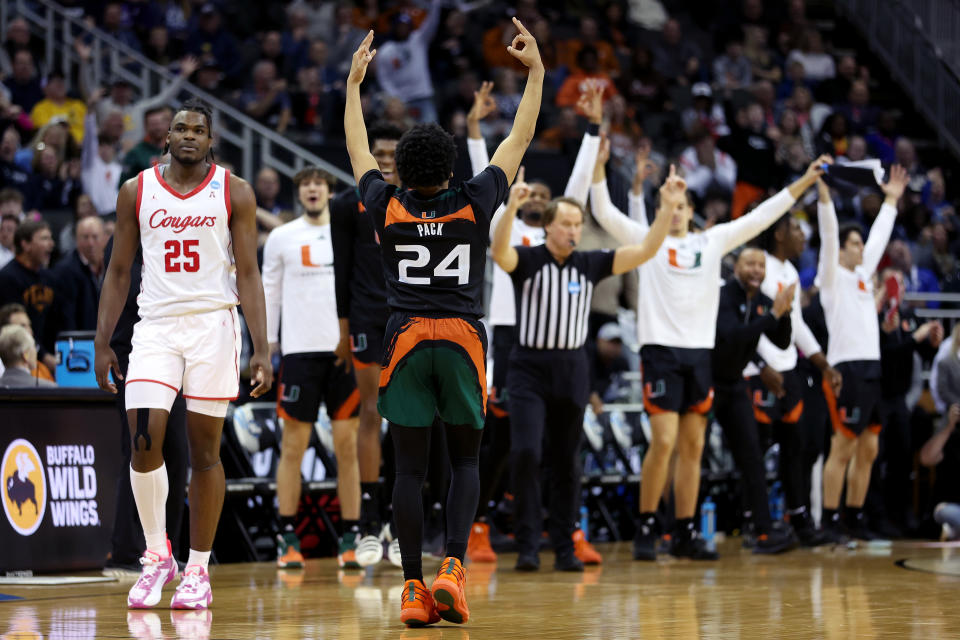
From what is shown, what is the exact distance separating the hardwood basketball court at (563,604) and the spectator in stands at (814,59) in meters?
11.9

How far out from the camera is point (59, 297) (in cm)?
980

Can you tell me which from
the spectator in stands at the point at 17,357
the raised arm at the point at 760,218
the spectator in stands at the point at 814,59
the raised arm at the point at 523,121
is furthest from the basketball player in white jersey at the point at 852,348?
the spectator in stands at the point at 814,59

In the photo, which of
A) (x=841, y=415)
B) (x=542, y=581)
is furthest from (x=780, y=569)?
(x=841, y=415)

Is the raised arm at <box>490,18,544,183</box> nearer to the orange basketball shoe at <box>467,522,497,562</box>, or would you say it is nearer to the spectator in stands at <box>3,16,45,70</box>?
the orange basketball shoe at <box>467,522,497,562</box>

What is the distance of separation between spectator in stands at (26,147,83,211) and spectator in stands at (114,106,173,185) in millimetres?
499

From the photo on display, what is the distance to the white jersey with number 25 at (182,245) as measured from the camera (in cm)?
634

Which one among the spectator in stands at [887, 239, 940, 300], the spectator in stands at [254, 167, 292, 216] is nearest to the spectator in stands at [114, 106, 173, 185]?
the spectator in stands at [254, 167, 292, 216]

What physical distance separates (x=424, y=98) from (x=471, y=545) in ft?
26.0

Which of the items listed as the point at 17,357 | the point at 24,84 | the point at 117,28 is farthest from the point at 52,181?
the point at 17,357

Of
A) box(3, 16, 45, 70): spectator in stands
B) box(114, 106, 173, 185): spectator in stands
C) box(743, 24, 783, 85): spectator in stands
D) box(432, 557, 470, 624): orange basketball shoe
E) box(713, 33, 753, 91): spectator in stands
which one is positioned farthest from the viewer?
box(743, 24, 783, 85): spectator in stands

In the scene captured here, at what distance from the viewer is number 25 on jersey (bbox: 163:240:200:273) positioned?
20.8 feet

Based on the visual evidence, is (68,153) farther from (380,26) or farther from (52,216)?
(380,26)

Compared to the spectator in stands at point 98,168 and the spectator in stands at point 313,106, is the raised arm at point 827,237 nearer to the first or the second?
the spectator in stands at point 98,168

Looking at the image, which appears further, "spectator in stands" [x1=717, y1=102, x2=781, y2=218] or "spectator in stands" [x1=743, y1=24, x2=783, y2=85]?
"spectator in stands" [x1=743, y1=24, x2=783, y2=85]
